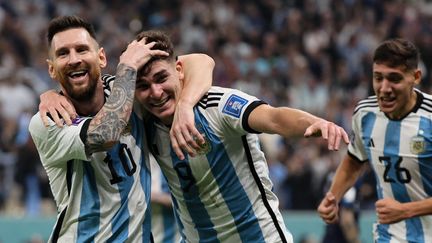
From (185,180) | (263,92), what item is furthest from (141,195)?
(263,92)

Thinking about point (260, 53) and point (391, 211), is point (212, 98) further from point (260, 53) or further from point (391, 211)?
point (260, 53)

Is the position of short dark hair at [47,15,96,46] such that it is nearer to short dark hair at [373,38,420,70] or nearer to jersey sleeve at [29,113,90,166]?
jersey sleeve at [29,113,90,166]

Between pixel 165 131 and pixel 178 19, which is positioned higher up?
pixel 165 131

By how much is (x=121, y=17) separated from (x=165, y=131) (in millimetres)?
12706

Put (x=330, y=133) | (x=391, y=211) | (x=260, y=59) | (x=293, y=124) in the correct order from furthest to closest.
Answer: (x=260, y=59), (x=391, y=211), (x=293, y=124), (x=330, y=133)

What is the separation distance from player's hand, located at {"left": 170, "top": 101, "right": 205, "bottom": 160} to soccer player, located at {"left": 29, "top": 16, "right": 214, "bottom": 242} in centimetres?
27

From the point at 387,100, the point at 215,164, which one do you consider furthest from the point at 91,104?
the point at 387,100

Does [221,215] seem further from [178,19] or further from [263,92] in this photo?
[178,19]

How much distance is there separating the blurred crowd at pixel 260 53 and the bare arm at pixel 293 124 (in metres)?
7.86

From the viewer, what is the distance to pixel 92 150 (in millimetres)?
5758

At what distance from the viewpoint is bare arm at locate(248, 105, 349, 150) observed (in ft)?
16.6

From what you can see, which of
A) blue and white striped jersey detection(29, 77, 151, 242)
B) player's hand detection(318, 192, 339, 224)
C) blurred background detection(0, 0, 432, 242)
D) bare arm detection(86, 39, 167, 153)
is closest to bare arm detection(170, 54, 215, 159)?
bare arm detection(86, 39, 167, 153)

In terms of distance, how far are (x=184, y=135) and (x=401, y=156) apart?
6.91ft

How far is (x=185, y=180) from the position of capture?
6.24 meters
